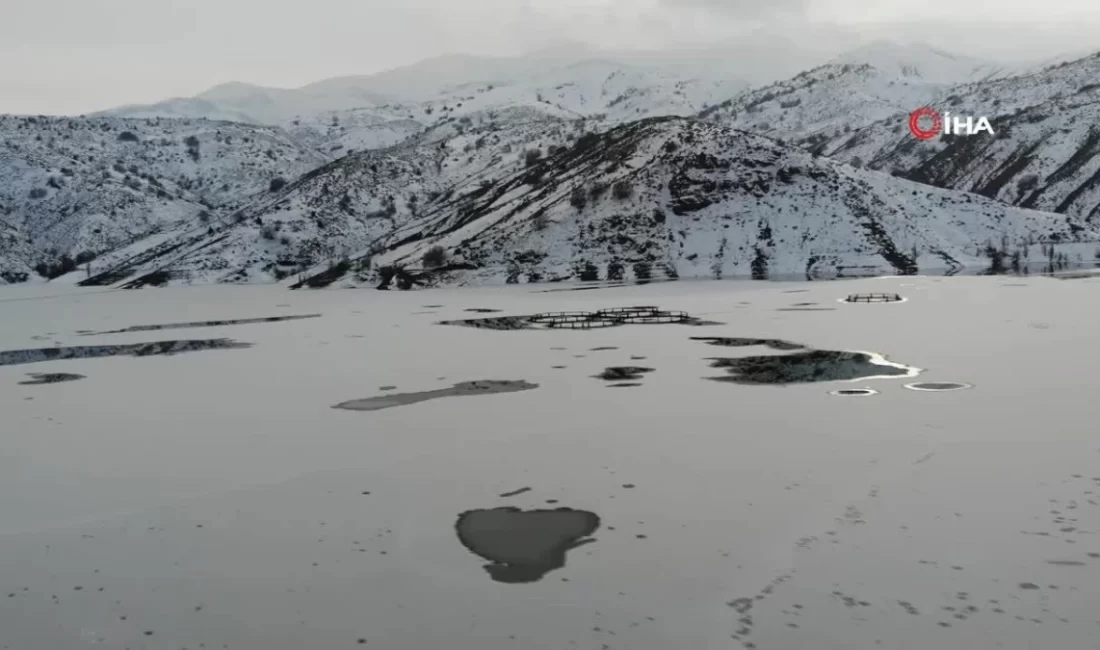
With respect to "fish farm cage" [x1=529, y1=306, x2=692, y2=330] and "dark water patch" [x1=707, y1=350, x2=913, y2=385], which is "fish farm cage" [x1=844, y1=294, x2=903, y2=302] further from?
"dark water patch" [x1=707, y1=350, x2=913, y2=385]

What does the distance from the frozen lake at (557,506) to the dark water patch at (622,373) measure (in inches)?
16.0

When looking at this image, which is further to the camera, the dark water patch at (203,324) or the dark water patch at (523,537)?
the dark water patch at (203,324)

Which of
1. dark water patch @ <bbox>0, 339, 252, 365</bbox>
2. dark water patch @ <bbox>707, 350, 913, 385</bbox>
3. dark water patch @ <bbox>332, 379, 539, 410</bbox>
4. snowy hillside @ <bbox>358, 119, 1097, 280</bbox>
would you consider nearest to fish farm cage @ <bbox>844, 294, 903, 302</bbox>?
dark water patch @ <bbox>707, 350, 913, 385</bbox>

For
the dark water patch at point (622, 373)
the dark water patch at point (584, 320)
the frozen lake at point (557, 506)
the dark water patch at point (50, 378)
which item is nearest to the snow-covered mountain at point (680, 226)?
the dark water patch at point (584, 320)

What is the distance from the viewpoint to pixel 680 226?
13050 cm

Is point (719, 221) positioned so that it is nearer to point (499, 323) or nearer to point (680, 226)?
point (680, 226)

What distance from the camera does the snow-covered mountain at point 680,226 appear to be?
12281 cm

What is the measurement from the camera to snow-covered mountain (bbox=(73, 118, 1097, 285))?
122812 millimetres

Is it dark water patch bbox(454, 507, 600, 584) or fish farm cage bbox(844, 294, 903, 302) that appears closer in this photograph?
dark water patch bbox(454, 507, 600, 584)

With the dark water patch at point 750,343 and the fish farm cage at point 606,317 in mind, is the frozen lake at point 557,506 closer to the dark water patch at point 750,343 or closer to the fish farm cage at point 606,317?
the dark water patch at point 750,343

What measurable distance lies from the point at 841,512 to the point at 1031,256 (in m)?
140

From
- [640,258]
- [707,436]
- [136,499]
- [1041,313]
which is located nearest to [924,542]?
[707,436]

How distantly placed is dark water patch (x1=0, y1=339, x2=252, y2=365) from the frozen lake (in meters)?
9.47

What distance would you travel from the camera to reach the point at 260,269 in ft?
543
